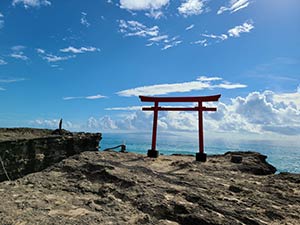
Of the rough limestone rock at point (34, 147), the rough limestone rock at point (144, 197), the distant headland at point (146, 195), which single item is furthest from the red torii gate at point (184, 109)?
the rough limestone rock at point (34, 147)

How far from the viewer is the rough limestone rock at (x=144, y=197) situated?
4.07m

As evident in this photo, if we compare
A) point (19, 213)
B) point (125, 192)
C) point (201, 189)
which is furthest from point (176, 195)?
point (19, 213)

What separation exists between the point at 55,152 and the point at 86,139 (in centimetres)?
224

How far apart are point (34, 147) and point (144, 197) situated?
10.2 m

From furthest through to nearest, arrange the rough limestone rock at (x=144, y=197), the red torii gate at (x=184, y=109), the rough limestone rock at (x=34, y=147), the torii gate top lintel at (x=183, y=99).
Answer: the rough limestone rock at (x=34, y=147) < the torii gate top lintel at (x=183, y=99) < the red torii gate at (x=184, y=109) < the rough limestone rock at (x=144, y=197)

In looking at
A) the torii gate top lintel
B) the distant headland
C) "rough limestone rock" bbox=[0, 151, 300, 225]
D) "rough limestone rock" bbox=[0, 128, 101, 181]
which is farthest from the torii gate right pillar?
"rough limestone rock" bbox=[0, 128, 101, 181]

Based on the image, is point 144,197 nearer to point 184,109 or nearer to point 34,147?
point 184,109

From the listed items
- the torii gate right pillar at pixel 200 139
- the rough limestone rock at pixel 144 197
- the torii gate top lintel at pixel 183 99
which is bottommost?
the rough limestone rock at pixel 144 197

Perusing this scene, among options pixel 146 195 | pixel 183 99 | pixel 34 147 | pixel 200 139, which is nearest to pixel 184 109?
pixel 183 99

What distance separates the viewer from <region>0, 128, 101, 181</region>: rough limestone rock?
12078 millimetres

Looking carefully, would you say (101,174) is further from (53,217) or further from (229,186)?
(229,186)

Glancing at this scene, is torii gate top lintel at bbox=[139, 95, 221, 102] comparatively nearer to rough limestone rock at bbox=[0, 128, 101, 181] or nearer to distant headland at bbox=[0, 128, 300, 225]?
distant headland at bbox=[0, 128, 300, 225]

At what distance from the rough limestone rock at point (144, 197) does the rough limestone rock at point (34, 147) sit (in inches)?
244

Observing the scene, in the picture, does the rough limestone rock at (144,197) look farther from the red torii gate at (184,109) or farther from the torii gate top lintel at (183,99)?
the torii gate top lintel at (183,99)
